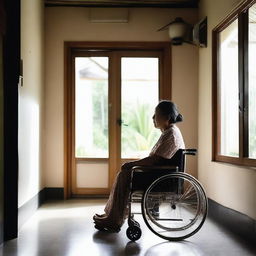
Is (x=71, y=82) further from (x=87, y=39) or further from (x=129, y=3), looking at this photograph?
(x=129, y=3)

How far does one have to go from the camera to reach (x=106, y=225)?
132 inches

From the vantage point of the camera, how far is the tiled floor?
9.22 feet

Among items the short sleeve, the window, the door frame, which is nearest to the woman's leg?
the short sleeve

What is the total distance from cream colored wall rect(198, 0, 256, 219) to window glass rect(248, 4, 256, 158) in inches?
8.0

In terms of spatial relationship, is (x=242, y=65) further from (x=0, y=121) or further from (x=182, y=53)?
(x=0, y=121)

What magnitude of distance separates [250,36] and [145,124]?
2.13 meters

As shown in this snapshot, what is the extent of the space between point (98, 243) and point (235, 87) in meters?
1.95

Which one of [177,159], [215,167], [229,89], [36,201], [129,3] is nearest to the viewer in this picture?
[177,159]

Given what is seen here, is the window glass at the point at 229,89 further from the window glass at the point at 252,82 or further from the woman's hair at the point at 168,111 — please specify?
the woman's hair at the point at 168,111

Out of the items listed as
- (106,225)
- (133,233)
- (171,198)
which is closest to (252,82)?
(171,198)

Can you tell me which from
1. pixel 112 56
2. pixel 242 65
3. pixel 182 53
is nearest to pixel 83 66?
pixel 112 56

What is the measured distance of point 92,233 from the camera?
336 cm

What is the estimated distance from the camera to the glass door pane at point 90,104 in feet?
17.3

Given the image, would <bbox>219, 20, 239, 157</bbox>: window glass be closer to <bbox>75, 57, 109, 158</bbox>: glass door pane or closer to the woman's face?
the woman's face
